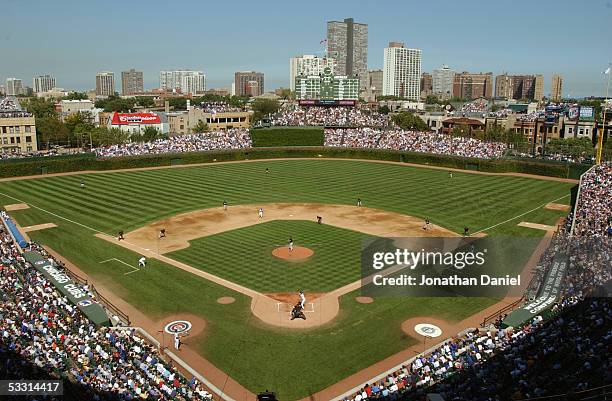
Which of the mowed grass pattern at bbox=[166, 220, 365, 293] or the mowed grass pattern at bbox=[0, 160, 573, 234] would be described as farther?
the mowed grass pattern at bbox=[0, 160, 573, 234]

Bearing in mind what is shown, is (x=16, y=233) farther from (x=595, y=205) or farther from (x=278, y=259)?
(x=595, y=205)

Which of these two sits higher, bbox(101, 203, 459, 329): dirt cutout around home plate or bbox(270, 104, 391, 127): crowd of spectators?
bbox(270, 104, 391, 127): crowd of spectators

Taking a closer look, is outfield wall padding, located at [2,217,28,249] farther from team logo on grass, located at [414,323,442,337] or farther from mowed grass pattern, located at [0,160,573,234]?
team logo on grass, located at [414,323,442,337]

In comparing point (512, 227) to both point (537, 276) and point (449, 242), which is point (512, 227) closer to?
point (449, 242)

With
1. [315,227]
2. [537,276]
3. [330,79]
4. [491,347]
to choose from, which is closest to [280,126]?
[330,79]

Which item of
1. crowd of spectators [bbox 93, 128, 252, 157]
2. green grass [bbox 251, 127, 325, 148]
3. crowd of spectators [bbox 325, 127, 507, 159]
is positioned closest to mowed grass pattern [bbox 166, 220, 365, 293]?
crowd of spectators [bbox 325, 127, 507, 159]

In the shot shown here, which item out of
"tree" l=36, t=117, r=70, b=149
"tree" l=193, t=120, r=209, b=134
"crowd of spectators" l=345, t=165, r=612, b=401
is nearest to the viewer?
"crowd of spectators" l=345, t=165, r=612, b=401

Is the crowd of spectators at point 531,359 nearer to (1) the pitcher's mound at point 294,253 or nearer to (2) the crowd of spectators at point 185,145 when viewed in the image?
(1) the pitcher's mound at point 294,253

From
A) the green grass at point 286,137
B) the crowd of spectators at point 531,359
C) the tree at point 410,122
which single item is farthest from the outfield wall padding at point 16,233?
the tree at point 410,122
